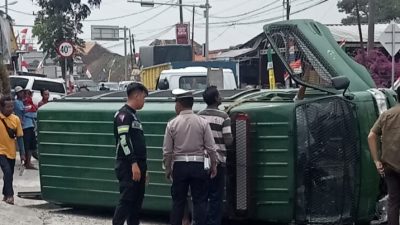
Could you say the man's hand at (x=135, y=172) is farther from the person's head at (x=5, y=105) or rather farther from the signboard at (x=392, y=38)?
the signboard at (x=392, y=38)

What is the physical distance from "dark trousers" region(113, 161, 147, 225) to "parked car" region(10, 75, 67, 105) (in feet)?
57.1

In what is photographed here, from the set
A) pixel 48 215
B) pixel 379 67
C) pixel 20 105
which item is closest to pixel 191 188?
pixel 48 215

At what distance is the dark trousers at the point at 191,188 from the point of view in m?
8.73

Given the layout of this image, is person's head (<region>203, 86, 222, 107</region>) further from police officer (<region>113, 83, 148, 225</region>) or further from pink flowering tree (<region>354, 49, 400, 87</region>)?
pink flowering tree (<region>354, 49, 400, 87</region>)

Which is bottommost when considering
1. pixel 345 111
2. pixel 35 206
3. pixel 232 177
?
pixel 35 206

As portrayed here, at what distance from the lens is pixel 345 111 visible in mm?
9125

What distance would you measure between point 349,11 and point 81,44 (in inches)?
1651

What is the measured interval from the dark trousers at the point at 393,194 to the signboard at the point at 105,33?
5467 cm

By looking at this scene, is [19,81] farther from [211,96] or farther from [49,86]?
[211,96]

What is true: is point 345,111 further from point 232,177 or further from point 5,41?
point 5,41

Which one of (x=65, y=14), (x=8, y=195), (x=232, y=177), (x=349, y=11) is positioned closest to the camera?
(x=232, y=177)

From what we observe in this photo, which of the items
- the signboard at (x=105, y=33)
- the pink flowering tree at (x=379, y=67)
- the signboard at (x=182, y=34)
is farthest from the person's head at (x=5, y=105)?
the signboard at (x=105, y=33)

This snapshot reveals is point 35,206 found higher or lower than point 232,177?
lower

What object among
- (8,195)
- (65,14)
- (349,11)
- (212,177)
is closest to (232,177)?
(212,177)
